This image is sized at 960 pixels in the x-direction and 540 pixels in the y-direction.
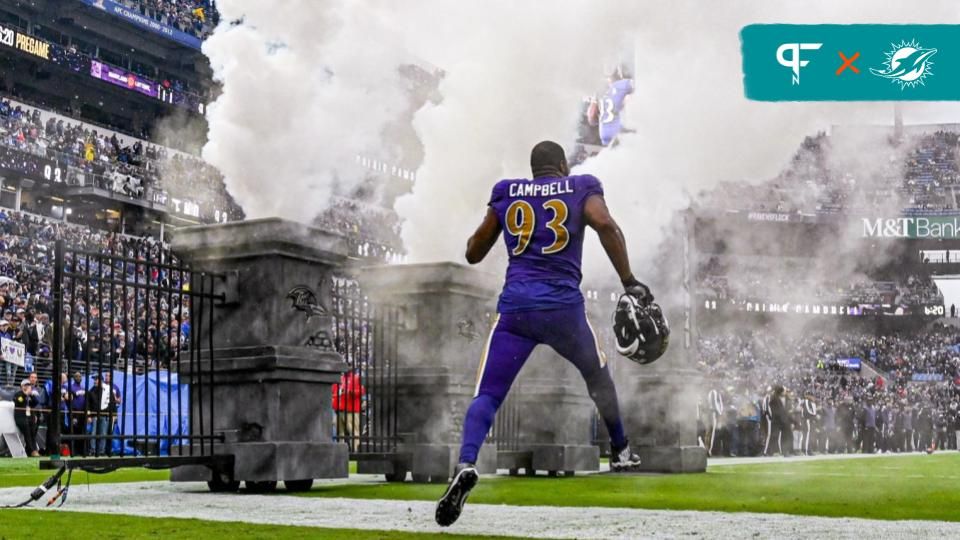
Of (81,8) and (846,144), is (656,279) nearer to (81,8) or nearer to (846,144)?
(81,8)

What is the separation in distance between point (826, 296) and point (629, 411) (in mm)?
→ 56644

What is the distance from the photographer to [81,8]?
143 feet

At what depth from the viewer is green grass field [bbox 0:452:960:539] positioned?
620 cm

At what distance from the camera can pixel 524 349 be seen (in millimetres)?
6520

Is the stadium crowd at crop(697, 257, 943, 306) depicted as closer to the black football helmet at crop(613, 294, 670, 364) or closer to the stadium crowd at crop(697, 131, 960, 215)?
the stadium crowd at crop(697, 131, 960, 215)

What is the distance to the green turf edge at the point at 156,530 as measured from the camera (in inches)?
228

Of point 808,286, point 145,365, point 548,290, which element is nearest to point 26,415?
point 145,365

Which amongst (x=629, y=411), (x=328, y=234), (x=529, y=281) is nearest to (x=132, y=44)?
(x=629, y=411)

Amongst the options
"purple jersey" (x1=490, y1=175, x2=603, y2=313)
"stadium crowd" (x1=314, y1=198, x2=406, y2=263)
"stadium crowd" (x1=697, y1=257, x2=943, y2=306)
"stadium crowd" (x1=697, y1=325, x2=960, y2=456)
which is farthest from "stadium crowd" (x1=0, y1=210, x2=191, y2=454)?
"stadium crowd" (x1=697, y1=257, x2=943, y2=306)

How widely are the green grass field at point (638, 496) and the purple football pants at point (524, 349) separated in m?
0.92

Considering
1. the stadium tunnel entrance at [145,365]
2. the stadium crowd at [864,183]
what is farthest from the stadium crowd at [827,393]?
the stadium tunnel entrance at [145,365]

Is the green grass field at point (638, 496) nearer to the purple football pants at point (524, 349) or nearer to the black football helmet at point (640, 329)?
the purple football pants at point (524, 349)

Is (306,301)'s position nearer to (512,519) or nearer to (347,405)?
(347,405)

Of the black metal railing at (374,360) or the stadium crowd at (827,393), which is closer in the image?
the black metal railing at (374,360)
